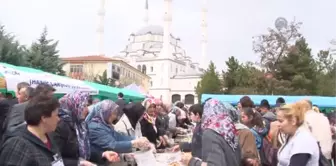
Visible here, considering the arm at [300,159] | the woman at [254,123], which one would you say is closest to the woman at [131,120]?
the woman at [254,123]

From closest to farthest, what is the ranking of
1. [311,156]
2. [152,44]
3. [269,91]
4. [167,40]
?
[311,156], [269,91], [167,40], [152,44]

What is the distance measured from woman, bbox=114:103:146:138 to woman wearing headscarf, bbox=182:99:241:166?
2.47 meters

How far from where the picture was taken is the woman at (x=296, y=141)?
131 inches

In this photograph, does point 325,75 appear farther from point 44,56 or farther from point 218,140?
point 218,140

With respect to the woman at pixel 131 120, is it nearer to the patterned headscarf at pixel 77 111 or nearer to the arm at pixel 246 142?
the patterned headscarf at pixel 77 111

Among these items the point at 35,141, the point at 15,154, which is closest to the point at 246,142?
the point at 35,141

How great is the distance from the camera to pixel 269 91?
33000 mm

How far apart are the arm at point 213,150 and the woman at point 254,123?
2018 millimetres

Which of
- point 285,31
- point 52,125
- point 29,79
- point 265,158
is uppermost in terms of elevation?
point 285,31

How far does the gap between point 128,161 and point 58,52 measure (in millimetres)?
23433

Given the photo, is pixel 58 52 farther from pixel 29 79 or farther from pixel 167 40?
pixel 167 40

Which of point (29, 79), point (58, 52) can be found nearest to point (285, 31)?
point (58, 52)

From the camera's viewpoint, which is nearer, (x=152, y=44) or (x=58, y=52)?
(x=58, y=52)

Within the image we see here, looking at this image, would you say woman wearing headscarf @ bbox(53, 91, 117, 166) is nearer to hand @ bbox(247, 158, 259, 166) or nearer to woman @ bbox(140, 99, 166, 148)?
hand @ bbox(247, 158, 259, 166)
